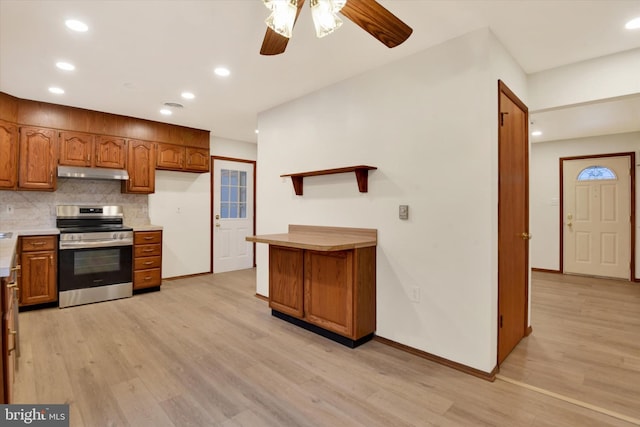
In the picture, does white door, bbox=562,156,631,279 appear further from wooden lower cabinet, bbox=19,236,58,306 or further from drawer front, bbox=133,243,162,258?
wooden lower cabinet, bbox=19,236,58,306

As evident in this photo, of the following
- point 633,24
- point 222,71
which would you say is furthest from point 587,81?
point 222,71

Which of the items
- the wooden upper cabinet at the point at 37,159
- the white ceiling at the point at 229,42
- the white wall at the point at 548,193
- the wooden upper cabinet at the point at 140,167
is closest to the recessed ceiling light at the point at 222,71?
the white ceiling at the point at 229,42

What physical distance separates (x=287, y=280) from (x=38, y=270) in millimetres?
2943

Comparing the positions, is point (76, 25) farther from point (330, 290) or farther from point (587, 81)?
point (587, 81)

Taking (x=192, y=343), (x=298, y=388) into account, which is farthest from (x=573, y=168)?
(x=192, y=343)

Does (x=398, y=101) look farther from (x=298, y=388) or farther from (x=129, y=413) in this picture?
(x=129, y=413)

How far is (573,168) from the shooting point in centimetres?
578

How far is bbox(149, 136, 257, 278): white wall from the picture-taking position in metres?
5.27

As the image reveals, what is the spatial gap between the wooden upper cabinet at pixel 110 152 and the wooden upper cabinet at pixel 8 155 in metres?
0.79

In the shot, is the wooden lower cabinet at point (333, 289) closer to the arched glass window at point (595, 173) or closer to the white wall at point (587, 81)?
the white wall at point (587, 81)

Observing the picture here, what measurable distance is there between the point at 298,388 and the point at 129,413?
1021mm

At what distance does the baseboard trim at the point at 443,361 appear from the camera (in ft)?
7.58

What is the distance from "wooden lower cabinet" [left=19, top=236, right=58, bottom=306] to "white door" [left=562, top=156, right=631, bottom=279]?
785 centimetres

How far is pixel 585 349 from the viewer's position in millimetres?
2797
